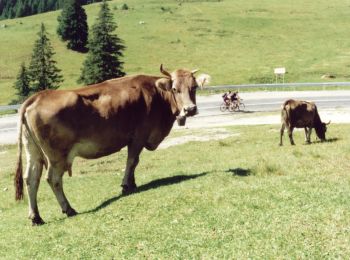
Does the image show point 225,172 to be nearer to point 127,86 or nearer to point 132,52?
point 127,86

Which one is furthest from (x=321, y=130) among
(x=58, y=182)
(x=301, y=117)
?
(x=58, y=182)

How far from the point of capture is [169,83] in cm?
1248

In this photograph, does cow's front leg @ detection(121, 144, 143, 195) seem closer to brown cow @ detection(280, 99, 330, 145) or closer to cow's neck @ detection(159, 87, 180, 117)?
cow's neck @ detection(159, 87, 180, 117)

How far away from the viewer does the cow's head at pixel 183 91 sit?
12.1 meters

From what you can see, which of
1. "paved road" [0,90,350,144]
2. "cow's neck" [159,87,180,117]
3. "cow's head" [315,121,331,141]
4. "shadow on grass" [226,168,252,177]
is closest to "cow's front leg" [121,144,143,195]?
"cow's neck" [159,87,180,117]

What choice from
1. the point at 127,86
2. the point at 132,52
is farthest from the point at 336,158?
the point at 132,52

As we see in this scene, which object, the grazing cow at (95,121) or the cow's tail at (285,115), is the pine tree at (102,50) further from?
the grazing cow at (95,121)

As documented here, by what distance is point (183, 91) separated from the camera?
483 inches

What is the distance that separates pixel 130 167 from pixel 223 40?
94123mm

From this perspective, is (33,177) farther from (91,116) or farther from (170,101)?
(170,101)

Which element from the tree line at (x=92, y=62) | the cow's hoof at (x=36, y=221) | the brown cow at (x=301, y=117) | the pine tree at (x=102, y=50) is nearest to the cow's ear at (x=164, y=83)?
the cow's hoof at (x=36, y=221)

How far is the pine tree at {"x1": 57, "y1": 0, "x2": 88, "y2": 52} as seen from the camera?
98.2 meters

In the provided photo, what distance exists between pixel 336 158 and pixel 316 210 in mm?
6069

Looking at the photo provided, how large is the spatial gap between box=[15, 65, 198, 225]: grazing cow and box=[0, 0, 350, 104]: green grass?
61.5 m
